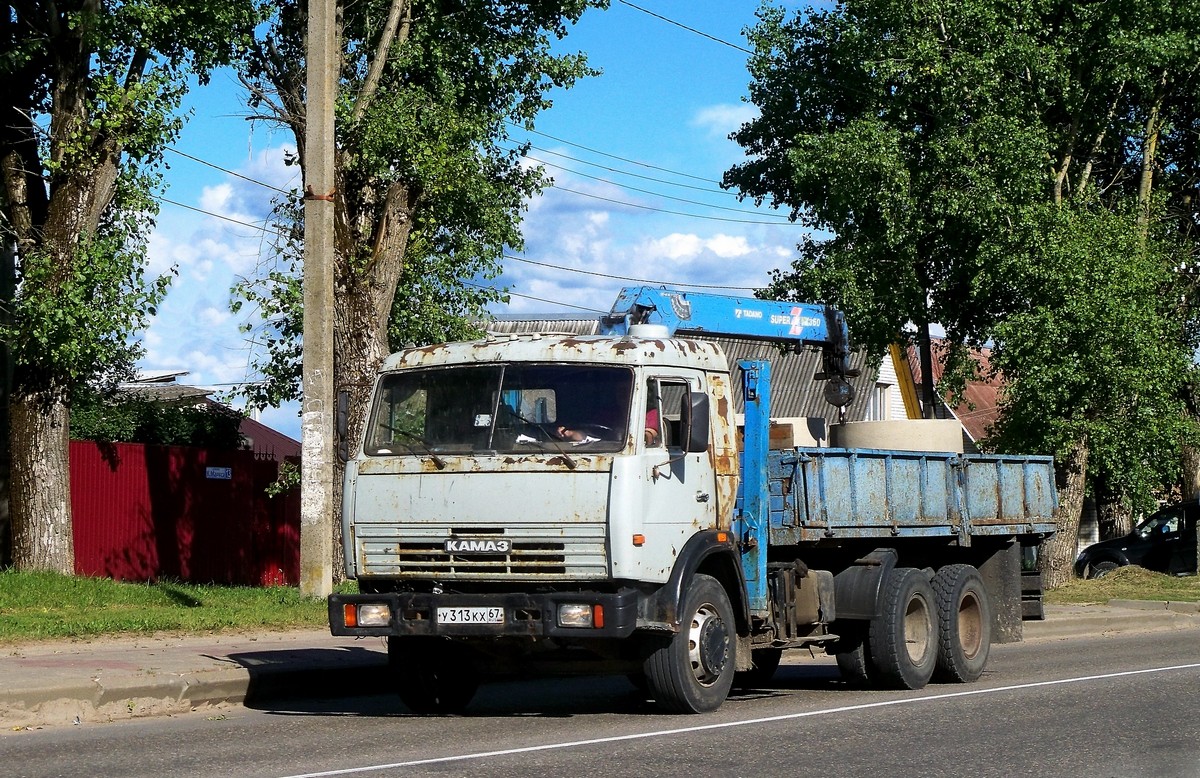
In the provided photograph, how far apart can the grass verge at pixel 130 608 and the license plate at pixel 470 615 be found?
228 inches

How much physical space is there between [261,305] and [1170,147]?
19879mm

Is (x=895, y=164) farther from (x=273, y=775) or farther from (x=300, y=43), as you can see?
(x=273, y=775)

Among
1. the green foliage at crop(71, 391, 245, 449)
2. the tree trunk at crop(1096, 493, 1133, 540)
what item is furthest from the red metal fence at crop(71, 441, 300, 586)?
the tree trunk at crop(1096, 493, 1133, 540)

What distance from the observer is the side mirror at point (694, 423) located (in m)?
10.4

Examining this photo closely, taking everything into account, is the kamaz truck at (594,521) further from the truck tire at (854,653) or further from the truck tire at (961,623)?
the truck tire at (961,623)

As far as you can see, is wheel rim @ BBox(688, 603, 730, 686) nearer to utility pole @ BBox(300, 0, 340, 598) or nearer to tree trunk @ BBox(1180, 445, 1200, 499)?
utility pole @ BBox(300, 0, 340, 598)

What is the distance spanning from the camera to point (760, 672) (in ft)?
45.6

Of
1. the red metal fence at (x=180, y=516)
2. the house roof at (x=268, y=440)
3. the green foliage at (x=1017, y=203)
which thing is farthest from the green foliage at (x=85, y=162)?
the house roof at (x=268, y=440)

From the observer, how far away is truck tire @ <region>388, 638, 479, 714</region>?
11219 millimetres

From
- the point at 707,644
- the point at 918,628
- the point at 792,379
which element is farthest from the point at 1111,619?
the point at 792,379

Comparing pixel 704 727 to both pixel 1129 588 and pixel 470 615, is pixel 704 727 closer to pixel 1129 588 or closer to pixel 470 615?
pixel 470 615

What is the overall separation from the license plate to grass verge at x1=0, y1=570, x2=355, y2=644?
579 centimetres

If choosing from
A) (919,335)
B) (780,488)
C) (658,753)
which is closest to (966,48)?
(919,335)

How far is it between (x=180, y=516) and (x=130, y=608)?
7.54m
